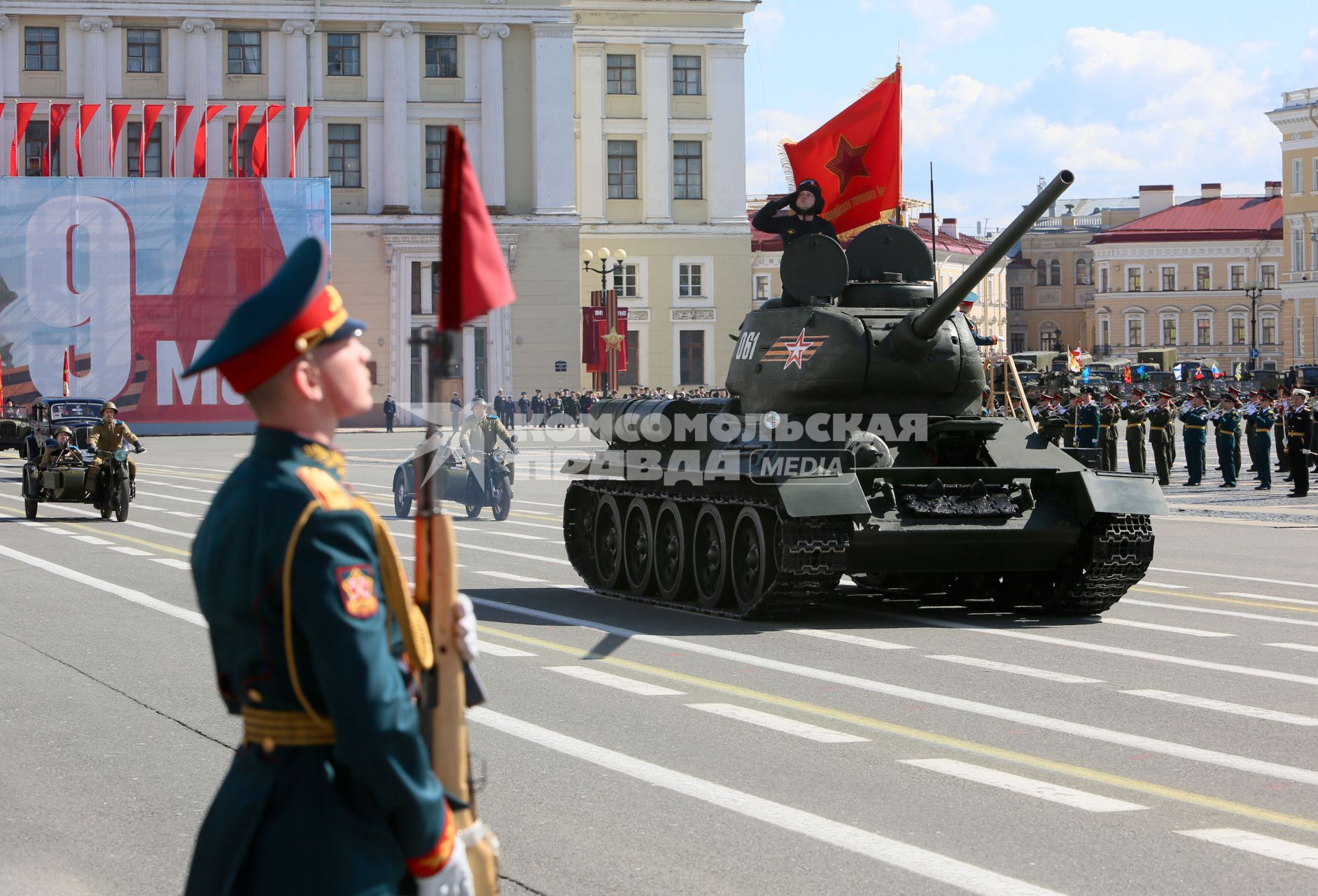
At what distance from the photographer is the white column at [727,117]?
267 ft

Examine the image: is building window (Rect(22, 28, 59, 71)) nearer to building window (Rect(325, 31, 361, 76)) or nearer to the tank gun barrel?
building window (Rect(325, 31, 361, 76))

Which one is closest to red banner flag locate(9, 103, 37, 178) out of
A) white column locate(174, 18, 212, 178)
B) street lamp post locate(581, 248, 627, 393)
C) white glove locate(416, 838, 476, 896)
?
white column locate(174, 18, 212, 178)

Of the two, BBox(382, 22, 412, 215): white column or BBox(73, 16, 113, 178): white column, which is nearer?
BBox(73, 16, 113, 178): white column

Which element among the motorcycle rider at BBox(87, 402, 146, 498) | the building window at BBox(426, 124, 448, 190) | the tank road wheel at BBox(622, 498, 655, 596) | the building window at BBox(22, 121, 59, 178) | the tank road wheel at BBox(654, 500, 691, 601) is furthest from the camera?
the building window at BBox(426, 124, 448, 190)

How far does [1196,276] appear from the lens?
125 metres

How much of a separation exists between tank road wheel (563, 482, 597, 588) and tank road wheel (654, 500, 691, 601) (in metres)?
1.39

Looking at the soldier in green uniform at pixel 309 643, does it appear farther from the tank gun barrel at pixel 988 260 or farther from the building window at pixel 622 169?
the building window at pixel 622 169

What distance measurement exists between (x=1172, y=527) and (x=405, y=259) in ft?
171

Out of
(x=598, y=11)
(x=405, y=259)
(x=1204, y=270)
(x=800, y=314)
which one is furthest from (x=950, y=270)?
(x=800, y=314)

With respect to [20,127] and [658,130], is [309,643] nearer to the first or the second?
[20,127]

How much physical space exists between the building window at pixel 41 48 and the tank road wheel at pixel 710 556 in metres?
62.4

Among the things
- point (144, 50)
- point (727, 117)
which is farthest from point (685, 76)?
point (144, 50)

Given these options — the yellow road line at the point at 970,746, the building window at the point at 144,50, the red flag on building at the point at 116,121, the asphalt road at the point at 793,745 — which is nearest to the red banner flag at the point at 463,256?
the asphalt road at the point at 793,745

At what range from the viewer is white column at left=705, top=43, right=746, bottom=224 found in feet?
267
